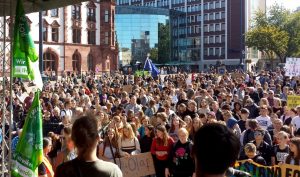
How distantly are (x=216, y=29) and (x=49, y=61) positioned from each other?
192 feet

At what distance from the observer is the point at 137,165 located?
31.6 ft

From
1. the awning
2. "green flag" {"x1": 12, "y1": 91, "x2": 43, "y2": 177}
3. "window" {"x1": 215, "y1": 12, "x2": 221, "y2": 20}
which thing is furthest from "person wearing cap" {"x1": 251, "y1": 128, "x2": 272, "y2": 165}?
"window" {"x1": 215, "y1": 12, "x2": 221, "y2": 20}

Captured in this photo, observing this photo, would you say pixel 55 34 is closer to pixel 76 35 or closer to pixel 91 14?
pixel 76 35

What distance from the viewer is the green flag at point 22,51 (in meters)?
6.36

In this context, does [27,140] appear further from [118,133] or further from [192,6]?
[192,6]

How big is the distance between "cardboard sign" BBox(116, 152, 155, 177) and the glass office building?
346 ft

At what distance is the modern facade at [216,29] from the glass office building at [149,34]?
285 centimetres

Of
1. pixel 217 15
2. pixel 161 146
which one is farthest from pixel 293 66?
pixel 217 15

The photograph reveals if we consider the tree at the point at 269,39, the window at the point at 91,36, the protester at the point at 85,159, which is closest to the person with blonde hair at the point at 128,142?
the protester at the point at 85,159

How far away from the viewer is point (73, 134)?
4016 millimetres

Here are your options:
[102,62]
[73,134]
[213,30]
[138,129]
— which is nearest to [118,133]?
[138,129]

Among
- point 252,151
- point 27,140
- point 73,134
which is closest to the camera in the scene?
point 73,134

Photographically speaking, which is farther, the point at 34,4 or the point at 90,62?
the point at 90,62

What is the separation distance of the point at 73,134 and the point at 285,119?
8.96m
